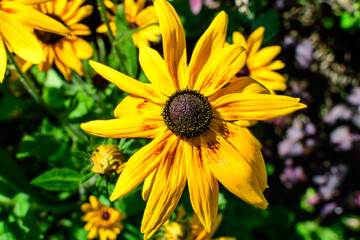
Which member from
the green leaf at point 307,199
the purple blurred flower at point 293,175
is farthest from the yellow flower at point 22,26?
the green leaf at point 307,199

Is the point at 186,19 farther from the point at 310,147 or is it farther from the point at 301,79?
the point at 310,147

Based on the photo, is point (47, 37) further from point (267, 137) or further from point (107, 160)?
point (267, 137)

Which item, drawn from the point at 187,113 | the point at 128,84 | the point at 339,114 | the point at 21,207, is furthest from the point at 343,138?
the point at 21,207

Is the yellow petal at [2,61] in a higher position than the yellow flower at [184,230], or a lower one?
higher

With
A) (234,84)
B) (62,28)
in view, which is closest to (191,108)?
(234,84)

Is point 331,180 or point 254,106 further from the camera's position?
point 331,180

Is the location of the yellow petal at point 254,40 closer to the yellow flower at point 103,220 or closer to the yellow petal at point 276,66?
the yellow petal at point 276,66

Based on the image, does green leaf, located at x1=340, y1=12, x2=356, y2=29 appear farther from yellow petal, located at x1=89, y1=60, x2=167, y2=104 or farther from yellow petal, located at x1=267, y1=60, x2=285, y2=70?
yellow petal, located at x1=89, y1=60, x2=167, y2=104
